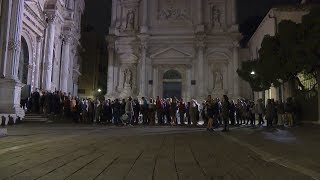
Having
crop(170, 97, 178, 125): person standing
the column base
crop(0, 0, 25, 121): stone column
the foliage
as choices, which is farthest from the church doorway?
the column base

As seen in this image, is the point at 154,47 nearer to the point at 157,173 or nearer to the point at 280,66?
the point at 280,66

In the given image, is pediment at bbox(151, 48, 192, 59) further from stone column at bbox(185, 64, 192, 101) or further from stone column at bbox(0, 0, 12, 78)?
stone column at bbox(0, 0, 12, 78)

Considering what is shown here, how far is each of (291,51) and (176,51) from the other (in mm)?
18521

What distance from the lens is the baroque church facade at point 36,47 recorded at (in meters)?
17.4

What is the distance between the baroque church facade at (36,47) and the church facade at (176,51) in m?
5.06

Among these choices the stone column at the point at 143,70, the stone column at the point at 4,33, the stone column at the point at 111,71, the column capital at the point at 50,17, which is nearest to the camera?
the stone column at the point at 4,33

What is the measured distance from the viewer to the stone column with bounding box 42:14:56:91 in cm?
2638

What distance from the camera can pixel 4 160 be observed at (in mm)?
5383

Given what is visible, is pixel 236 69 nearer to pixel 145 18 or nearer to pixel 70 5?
pixel 145 18

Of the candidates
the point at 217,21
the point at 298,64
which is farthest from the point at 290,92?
the point at 217,21

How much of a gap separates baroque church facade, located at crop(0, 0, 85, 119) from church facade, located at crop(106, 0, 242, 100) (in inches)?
199

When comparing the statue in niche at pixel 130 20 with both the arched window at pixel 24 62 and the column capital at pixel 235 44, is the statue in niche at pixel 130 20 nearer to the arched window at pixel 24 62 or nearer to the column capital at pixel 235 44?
the column capital at pixel 235 44

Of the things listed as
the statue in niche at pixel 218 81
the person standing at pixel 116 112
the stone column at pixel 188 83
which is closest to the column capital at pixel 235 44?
the statue in niche at pixel 218 81

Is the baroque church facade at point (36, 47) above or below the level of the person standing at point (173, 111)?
above
